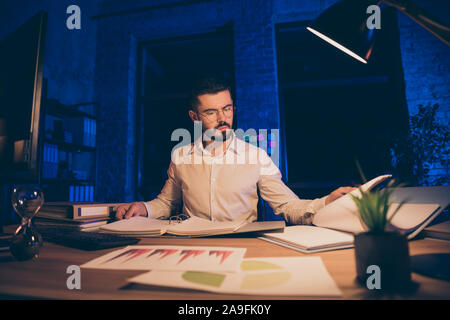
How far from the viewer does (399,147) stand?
7.55 ft

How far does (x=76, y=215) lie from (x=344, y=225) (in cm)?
94

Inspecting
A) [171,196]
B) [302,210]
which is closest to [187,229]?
[302,210]

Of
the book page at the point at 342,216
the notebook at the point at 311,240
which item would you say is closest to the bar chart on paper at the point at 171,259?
the notebook at the point at 311,240

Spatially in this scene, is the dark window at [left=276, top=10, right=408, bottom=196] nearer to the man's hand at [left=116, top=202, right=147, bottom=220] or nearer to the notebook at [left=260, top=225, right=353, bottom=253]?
the man's hand at [left=116, top=202, right=147, bottom=220]

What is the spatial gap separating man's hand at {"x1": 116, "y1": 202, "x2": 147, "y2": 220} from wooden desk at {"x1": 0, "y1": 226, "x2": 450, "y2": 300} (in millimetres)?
455

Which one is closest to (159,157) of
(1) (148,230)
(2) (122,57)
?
(2) (122,57)

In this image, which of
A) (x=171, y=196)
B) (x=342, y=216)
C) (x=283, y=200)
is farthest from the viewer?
(x=171, y=196)

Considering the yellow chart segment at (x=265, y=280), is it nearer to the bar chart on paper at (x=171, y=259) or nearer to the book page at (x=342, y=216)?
the bar chart on paper at (x=171, y=259)

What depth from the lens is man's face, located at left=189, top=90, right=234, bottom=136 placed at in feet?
5.58

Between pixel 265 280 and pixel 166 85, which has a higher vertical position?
pixel 166 85

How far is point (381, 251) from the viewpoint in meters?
0.39

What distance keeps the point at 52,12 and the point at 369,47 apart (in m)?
4.12

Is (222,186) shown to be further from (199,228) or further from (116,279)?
(116,279)

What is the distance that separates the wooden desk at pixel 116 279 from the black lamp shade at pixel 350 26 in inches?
23.4
